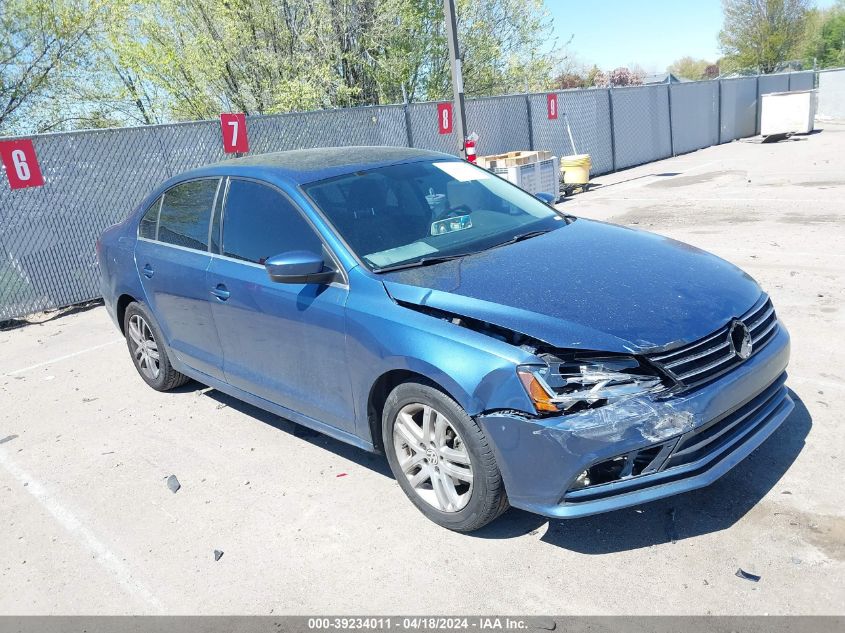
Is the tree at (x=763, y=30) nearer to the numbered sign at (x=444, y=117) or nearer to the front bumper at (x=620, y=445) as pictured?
the numbered sign at (x=444, y=117)

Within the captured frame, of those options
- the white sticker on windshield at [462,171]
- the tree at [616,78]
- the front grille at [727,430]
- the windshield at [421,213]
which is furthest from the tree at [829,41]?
the front grille at [727,430]

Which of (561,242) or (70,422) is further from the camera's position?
(70,422)

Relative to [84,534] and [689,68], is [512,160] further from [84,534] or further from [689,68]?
[689,68]

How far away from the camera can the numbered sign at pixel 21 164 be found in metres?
8.62

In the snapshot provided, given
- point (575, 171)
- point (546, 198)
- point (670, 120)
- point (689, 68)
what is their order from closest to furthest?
point (546, 198) → point (575, 171) → point (670, 120) → point (689, 68)

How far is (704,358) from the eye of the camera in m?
3.03

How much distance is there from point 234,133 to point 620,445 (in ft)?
30.1

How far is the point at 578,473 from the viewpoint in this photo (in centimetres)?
286

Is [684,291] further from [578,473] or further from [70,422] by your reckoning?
[70,422]

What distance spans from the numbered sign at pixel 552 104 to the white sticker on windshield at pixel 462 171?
469 inches

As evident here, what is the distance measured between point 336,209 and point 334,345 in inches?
31.7

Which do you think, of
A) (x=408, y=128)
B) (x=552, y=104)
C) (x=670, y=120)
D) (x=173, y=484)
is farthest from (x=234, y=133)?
(x=670, y=120)

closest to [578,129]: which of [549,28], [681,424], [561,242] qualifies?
[549,28]
